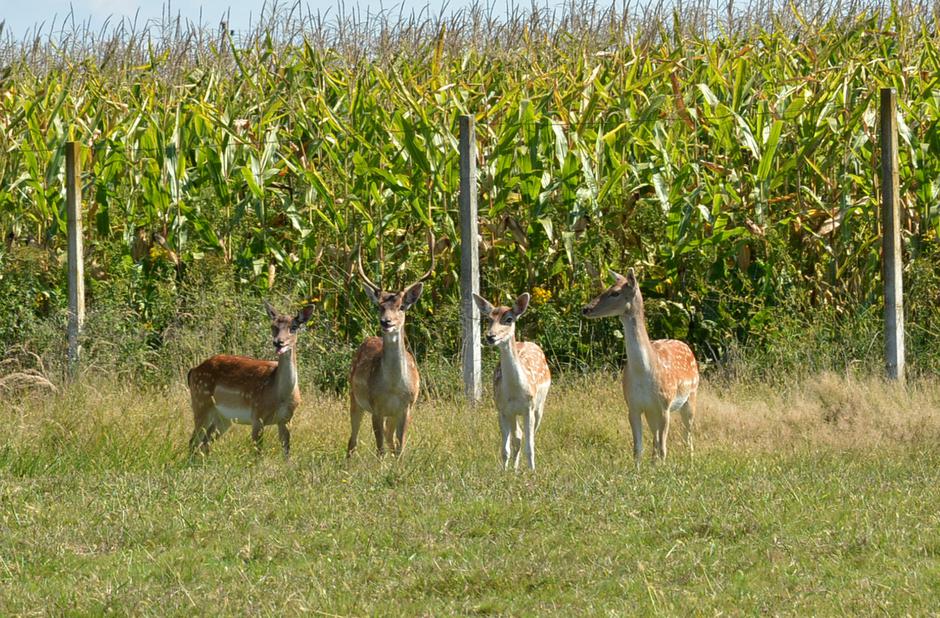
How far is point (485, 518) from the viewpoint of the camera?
7.81 m

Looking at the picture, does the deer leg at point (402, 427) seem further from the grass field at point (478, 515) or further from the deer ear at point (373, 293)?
the deer ear at point (373, 293)

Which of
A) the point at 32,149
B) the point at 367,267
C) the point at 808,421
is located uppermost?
the point at 32,149

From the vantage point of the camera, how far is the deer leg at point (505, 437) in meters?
9.71

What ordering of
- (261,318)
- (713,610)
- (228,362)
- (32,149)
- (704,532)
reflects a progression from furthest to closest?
1. (32,149)
2. (261,318)
3. (228,362)
4. (704,532)
5. (713,610)

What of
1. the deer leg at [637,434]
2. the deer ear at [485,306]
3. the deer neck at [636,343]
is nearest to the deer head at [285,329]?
the deer ear at [485,306]

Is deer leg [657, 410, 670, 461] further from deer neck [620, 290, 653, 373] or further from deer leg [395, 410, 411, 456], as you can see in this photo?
deer leg [395, 410, 411, 456]

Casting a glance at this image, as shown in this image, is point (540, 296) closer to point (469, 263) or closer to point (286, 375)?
point (469, 263)

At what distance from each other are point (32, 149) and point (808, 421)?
7673mm

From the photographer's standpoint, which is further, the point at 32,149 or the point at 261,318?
the point at 32,149

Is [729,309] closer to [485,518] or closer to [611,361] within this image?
[611,361]

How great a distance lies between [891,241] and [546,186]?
3009 millimetres

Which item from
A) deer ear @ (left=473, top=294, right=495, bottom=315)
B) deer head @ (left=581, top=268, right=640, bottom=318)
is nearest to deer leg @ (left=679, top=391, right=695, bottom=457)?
deer head @ (left=581, top=268, right=640, bottom=318)

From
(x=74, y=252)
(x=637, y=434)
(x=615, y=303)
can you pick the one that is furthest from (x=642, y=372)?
(x=74, y=252)

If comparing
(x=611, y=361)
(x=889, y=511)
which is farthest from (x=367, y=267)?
(x=889, y=511)
